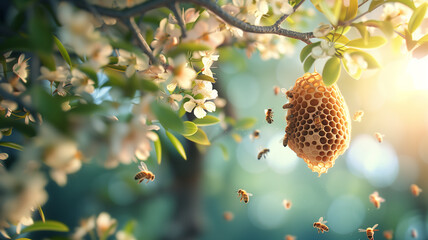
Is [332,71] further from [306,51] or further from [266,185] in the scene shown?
[266,185]

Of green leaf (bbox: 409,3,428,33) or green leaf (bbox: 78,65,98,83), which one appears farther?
green leaf (bbox: 409,3,428,33)

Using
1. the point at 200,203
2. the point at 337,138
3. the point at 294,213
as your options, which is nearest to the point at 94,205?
the point at 200,203

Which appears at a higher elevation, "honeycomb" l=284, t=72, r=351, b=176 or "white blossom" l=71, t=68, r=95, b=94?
"white blossom" l=71, t=68, r=95, b=94

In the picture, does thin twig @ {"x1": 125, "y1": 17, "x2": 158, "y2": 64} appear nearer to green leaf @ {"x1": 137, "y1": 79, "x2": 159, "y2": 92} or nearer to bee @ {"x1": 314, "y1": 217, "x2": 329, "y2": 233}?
green leaf @ {"x1": 137, "y1": 79, "x2": 159, "y2": 92}

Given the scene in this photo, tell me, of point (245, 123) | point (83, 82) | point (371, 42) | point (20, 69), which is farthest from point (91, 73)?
point (245, 123)

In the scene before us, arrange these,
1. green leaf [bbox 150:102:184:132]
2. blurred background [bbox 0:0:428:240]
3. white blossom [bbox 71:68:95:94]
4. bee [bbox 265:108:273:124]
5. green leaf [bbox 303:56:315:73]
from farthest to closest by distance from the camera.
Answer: blurred background [bbox 0:0:428:240] → bee [bbox 265:108:273:124] → green leaf [bbox 303:56:315:73] → white blossom [bbox 71:68:95:94] → green leaf [bbox 150:102:184:132]

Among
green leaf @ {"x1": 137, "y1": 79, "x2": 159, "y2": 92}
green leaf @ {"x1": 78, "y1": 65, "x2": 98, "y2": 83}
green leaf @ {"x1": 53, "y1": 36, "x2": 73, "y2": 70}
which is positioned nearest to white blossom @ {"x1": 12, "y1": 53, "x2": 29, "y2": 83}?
green leaf @ {"x1": 53, "y1": 36, "x2": 73, "y2": 70}

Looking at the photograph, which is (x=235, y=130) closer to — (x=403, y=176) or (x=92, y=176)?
(x=403, y=176)
